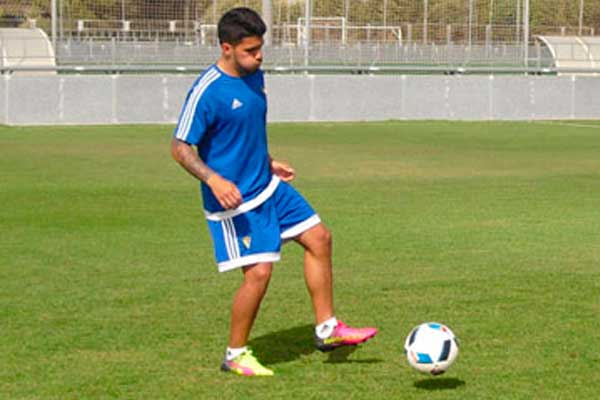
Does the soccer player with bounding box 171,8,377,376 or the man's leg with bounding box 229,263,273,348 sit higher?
the soccer player with bounding box 171,8,377,376

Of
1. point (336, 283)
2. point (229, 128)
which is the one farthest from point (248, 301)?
point (336, 283)

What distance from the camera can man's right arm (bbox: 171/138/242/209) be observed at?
21.5ft

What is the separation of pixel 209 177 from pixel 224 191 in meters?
0.11

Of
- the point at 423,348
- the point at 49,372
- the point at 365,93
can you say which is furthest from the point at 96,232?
the point at 365,93

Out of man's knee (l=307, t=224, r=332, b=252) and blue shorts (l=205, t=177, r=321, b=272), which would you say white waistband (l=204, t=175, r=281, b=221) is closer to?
blue shorts (l=205, t=177, r=321, b=272)

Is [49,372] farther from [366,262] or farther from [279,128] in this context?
[279,128]

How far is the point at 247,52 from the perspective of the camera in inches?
260

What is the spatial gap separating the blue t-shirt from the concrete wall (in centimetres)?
2130

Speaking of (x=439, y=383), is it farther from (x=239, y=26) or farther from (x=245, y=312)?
(x=239, y=26)

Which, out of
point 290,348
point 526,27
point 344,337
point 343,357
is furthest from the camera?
point 526,27

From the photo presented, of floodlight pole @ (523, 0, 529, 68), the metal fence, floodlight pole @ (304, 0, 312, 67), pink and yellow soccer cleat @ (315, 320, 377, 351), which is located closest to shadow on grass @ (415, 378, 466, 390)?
pink and yellow soccer cleat @ (315, 320, 377, 351)

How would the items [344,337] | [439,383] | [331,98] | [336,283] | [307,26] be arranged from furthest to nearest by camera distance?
[307,26]
[331,98]
[336,283]
[344,337]
[439,383]

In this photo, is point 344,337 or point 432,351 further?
point 344,337

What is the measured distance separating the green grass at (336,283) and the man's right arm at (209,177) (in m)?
0.90
